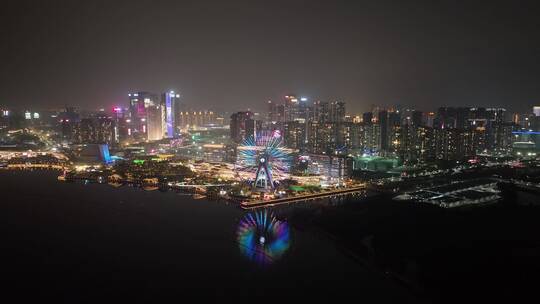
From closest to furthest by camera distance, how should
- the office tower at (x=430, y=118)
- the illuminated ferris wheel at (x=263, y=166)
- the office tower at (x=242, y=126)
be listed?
the illuminated ferris wheel at (x=263, y=166) < the office tower at (x=242, y=126) < the office tower at (x=430, y=118)

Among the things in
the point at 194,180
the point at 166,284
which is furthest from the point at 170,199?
the point at 166,284

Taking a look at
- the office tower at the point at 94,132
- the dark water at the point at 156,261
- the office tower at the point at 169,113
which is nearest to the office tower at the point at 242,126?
the office tower at the point at 169,113

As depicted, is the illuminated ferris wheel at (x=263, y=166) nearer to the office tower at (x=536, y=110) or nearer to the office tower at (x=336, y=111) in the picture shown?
the office tower at (x=336, y=111)

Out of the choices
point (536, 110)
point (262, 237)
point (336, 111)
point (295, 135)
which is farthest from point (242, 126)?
point (536, 110)

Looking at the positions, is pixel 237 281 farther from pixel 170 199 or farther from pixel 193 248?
pixel 170 199

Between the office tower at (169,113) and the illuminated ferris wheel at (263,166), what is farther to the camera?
the office tower at (169,113)

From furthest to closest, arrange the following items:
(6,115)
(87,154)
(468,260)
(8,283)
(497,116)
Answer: (6,115) < (497,116) < (87,154) < (468,260) < (8,283)

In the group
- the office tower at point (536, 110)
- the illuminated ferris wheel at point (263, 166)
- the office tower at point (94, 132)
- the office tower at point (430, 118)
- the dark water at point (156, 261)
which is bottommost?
the dark water at point (156, 261)

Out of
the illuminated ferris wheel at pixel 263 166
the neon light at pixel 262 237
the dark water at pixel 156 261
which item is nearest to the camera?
the dark water at pixel 156 261
